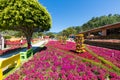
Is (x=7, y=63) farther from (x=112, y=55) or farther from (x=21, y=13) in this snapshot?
(x=112, y=55)

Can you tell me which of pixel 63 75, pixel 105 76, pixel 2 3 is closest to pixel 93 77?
pixel 105 76

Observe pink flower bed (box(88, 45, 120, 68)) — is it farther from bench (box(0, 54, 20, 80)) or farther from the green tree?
bench (box(0, 54, 20, 80))

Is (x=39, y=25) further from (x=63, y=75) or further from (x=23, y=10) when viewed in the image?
(x=63, y=75)

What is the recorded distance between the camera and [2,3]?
67.1ft

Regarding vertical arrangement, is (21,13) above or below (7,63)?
above

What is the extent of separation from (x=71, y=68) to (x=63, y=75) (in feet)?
6.28

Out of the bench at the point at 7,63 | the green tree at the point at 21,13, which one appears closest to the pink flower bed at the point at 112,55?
the green tree at the point at 21,13

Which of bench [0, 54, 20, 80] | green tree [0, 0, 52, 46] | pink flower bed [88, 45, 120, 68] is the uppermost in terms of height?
green tree [0, 0, 52, 46]

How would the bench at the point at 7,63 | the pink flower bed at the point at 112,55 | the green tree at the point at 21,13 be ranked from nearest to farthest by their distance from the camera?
the bench at the point at 7,63
the pink flower bed at the point at 112,55
the green tree at the point at 21,13

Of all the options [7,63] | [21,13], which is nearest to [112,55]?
[21,13]

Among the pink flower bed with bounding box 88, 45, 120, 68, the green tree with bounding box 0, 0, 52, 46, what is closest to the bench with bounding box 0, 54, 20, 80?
the green tree with bounding box 0, 0, 52, 46

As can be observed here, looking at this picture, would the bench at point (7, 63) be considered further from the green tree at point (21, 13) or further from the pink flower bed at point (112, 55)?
the pink flower bed at point (112, 55)

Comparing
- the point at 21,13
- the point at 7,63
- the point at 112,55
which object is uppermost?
the point at 21,13

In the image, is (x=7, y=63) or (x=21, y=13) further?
(x=21, y=13)
